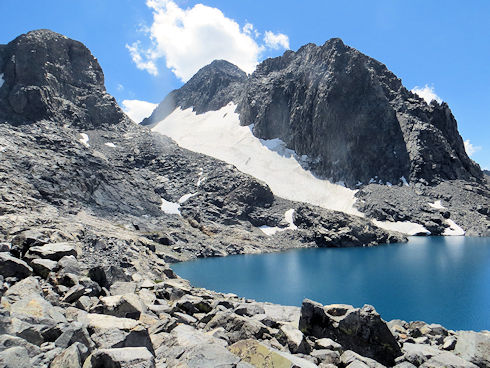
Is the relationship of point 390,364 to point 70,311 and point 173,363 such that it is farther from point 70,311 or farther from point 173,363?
point 70,311

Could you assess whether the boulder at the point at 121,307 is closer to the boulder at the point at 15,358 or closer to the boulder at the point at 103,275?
the boulder at the point at 103,275

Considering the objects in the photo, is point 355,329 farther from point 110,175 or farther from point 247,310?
point 110,175

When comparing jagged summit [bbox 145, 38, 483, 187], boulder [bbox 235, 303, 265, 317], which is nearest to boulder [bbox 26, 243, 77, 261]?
boulder [bbox 235, 303, 265, 317]

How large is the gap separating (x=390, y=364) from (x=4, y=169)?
6739cm

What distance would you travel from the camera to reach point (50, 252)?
13023 mm

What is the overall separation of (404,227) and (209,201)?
195 ft

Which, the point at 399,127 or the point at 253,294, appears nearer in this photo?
the point at 253,294

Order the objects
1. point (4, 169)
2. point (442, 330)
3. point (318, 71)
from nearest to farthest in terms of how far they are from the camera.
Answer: point (442, 330)
point (4, 169)
point (318, 71)

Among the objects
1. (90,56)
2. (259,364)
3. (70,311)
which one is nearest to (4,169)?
(70,311)

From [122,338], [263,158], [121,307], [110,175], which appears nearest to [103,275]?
[121,307]

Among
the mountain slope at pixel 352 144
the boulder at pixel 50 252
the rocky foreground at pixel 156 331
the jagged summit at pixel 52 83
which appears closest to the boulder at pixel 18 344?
the rocky foreground at pixel 156 331

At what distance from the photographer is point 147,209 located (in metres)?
79.9

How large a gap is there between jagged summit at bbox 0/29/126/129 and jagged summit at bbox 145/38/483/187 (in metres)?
69.0

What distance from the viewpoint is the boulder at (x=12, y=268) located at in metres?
10.2
